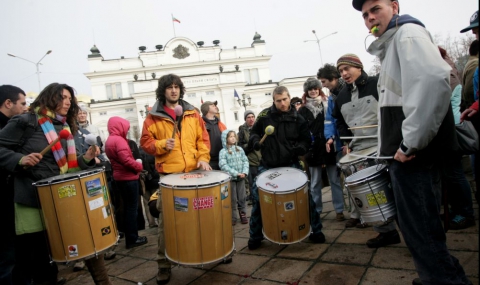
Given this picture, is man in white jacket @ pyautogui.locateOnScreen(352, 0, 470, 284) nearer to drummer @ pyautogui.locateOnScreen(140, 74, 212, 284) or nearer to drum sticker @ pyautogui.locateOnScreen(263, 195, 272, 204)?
drum sticker @ pyautogui.locateOnScreen(263, 195, 272, 204)

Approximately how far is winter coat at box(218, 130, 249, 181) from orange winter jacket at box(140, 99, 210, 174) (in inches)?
75.7

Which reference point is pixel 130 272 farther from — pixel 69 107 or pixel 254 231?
pixel 69 107

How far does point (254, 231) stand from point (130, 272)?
161 cm

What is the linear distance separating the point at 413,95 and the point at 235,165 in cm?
392

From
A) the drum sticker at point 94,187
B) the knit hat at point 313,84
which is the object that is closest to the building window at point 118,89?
the knit hat at point 313,84

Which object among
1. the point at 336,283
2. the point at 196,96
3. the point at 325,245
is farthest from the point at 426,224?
the point at 196,96

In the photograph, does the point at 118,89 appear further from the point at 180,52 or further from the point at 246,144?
the point at 246,144

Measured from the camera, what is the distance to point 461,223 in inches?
127

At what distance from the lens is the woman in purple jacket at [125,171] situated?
441 centimetres

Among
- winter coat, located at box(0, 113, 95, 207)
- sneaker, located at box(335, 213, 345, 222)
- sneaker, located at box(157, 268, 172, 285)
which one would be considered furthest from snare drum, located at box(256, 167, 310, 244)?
winter coat, located at box(0, 113, 95, 207)

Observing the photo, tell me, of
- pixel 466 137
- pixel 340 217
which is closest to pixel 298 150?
pixel 340 217

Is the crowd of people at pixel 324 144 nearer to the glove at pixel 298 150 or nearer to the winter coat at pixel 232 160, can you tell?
the glove at pixel 298 150

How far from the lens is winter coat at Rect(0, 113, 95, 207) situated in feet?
7.81

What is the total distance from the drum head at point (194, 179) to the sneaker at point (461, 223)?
2.73 m
